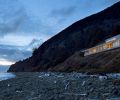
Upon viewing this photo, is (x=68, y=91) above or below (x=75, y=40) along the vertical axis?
below

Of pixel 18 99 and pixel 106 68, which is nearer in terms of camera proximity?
pixel 18 99

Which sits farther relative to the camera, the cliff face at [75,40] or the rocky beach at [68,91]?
the cliff face at [75,40]

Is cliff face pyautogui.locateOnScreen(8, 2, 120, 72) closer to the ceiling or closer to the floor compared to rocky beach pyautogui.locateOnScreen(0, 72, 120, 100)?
closer to the ceiling

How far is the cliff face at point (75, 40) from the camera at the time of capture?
138100mm

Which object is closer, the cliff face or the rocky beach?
the rocky beach

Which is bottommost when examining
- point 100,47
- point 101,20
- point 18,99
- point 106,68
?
point 18,99

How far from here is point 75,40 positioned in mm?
159000

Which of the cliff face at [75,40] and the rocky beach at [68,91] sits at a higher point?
the cliff face at [75,40]

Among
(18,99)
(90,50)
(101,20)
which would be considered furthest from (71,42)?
(18,99)

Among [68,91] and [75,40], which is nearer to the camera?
[68,91]

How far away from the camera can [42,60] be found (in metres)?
153

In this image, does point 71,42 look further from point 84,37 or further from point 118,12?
point 118,12

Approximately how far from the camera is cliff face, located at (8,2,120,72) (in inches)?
5437

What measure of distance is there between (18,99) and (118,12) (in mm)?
179879
